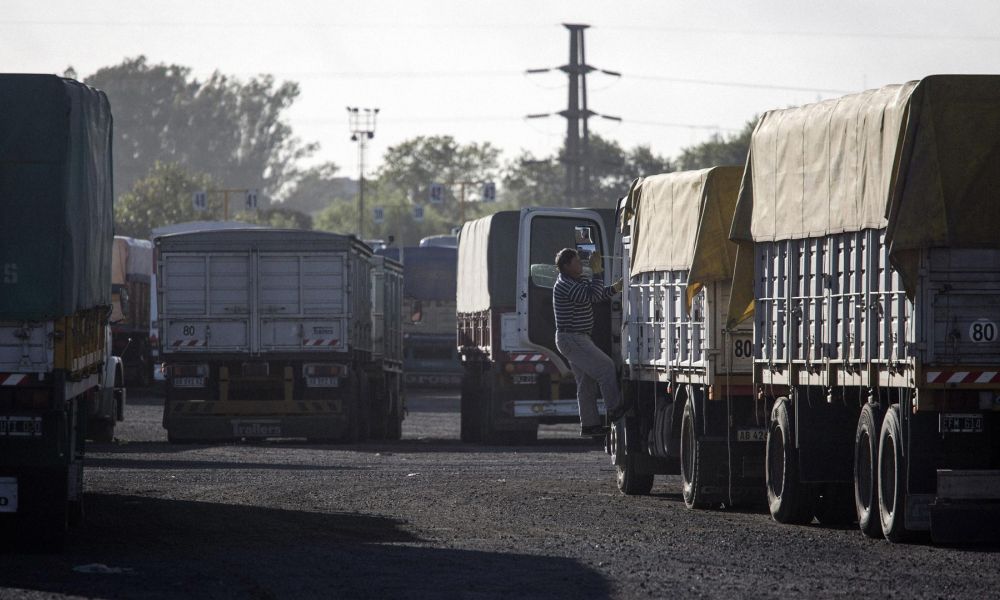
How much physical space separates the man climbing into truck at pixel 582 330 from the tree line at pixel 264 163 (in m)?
121

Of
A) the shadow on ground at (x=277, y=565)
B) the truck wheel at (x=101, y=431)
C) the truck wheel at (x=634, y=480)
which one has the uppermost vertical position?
the truck wheel at (x=101, y=431)

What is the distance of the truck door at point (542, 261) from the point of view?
26531 millimetres

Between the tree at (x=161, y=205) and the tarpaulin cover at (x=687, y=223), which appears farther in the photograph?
the tree at (x=161, y=205)

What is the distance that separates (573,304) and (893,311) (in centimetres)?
656

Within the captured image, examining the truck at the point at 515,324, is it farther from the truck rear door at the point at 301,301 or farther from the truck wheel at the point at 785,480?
the truck wheel at the point at 785,480

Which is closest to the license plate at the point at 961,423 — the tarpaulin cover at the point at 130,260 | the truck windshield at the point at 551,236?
the truck windshield at the point at 551,236

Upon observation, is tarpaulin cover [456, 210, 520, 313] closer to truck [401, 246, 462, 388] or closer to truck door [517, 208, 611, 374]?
truck door [517, 208, 611, 374]

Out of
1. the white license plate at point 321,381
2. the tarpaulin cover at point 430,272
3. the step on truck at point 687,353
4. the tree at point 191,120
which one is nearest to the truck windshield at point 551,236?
the white license plate at point 321,381

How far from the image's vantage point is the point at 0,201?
13.2 meters

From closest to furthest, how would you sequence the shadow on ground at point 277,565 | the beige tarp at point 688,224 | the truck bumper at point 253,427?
1. the shadow on ground at point 277,565
2. the beige tarp at point 688,224
3. the truck bumper at point 253,427

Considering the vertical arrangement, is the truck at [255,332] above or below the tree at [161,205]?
below

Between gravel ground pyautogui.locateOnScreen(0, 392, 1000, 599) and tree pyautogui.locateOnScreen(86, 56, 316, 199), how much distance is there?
158 meters

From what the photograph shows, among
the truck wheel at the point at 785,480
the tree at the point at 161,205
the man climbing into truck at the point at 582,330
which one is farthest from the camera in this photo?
the tree at the point at 161,205

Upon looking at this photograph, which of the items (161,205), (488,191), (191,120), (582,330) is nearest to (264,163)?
(191,120)
